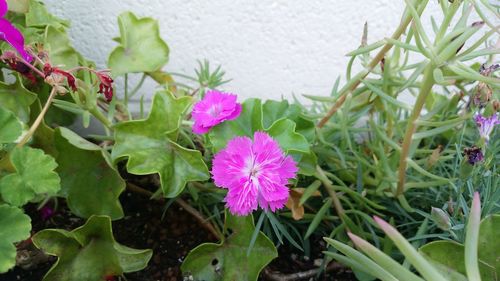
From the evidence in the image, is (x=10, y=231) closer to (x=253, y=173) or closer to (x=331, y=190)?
(x=253, y=173)

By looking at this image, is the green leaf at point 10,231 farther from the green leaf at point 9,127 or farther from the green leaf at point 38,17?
the green leaf at point 38,17

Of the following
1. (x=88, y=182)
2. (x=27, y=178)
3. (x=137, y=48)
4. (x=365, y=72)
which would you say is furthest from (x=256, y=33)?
(x=27, y=178)

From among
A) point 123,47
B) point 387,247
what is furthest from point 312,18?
point 387,247

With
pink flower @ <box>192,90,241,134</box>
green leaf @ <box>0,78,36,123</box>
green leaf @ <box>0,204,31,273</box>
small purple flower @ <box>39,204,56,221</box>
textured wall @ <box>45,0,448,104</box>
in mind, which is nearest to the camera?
green leaf @ <box>0,204,31,273</box>

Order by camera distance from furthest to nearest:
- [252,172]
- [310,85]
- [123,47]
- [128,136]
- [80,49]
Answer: [310,85] < [80,49] < [123,47] < [128,136] < [252,172]

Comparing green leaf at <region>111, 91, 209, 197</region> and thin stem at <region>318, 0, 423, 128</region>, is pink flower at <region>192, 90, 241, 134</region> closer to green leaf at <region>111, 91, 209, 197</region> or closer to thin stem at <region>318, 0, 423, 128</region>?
green leaf at <region>111, 91, 209, 197</region>

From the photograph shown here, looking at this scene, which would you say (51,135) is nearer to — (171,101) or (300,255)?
(171,101)

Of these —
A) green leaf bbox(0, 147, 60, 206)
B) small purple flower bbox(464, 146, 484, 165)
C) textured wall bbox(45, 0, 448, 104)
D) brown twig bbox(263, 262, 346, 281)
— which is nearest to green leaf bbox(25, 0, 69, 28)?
textured wall bbox(45, 0, 448, 104)

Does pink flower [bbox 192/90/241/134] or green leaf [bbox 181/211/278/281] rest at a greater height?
pink flower [bbox 192/90/241/134]
